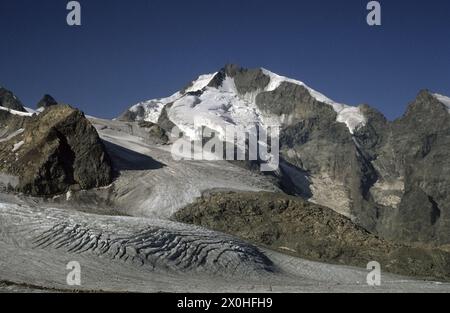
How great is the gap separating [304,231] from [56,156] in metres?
27.4

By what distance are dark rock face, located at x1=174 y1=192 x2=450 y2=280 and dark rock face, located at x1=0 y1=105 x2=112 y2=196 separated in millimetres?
12634

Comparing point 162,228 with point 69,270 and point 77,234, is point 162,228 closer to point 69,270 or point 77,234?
point 77,234

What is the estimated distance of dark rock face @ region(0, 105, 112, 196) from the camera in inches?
2830

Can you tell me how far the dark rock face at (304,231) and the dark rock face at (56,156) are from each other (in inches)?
497

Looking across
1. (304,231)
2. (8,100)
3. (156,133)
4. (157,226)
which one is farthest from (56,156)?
(8,100)

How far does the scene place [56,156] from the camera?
74.1 metres

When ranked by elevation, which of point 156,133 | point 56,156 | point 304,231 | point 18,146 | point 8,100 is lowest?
point 304,231

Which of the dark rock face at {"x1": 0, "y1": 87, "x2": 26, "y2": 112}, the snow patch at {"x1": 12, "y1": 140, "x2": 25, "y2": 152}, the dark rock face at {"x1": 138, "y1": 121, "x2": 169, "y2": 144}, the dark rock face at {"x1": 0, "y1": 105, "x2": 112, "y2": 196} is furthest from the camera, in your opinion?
the dark rock face at {"x1": 0, "y1": 87, "x2": 26, "y2": 112}

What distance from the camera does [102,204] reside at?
71688 millimetres

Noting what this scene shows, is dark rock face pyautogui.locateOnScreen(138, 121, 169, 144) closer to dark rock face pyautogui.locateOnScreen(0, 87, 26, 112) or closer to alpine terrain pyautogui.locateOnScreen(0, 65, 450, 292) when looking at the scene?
alpine terrain pyautogui.locateOnScreen(0, 65, 450, 292)

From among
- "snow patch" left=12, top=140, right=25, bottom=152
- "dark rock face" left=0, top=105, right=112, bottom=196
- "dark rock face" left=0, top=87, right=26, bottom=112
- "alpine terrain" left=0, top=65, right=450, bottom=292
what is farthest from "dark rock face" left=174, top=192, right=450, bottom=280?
"dark rock face" left=0, top=87, right=26, bottom=112

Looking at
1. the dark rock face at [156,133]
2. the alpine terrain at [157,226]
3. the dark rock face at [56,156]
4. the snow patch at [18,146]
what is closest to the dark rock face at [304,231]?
the alpine terrain at [157,226]

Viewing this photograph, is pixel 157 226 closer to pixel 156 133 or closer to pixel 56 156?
pixel 56 156

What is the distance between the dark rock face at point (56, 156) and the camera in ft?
236
